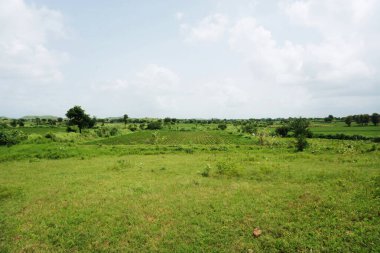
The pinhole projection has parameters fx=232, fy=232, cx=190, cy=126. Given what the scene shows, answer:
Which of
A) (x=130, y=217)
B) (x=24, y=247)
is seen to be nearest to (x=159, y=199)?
(x=130, y=217)

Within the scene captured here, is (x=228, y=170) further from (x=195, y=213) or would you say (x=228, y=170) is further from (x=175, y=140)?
(x=175, y=140)

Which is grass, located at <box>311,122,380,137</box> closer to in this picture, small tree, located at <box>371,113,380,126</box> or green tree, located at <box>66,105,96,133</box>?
small tree, located at <box>371,113,380,126</box>

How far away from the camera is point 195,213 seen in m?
9.59

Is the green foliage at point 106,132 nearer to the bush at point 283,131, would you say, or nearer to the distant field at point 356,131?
the bush at point 283,131

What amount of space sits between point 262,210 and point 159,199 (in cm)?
483

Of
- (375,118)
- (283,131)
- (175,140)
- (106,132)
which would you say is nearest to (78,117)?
(106,132)

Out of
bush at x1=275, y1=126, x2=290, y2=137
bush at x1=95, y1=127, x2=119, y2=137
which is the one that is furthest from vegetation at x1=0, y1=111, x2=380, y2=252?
bush at x1=275, y1=126, x2=290, y2=137

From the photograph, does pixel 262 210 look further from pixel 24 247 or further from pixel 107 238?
pixel 24 247

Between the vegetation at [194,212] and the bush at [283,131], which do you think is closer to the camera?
the vegetation at [194,212]

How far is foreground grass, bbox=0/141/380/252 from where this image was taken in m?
7.44

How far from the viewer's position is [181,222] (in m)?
8.88

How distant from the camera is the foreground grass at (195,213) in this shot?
744cm

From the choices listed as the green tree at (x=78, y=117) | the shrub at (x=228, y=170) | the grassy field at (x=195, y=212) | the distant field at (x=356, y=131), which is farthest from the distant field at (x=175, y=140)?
the grassy field at (x=195, y=212)

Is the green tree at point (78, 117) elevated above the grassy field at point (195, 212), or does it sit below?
above
